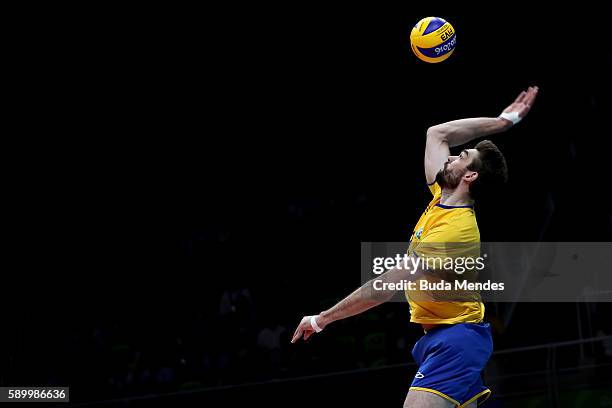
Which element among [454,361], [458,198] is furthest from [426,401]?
[458,198]

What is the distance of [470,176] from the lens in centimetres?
520

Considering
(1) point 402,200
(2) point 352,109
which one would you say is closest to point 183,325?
(1) point 402,200

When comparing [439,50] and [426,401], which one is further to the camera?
[439,50]

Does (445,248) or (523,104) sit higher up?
(523,104)

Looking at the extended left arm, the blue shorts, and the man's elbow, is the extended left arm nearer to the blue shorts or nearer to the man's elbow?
the blue shorts

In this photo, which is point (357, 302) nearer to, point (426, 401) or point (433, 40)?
point (426, 401)

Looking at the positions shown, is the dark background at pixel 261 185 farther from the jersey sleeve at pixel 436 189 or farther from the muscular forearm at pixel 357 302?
the muscular forearm at pixel 357 302

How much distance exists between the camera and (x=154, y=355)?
13.0m

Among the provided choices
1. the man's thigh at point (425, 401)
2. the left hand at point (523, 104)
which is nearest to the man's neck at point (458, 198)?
the left hand at point (523, 104)

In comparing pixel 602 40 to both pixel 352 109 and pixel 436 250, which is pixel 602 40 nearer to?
pixel 352 109

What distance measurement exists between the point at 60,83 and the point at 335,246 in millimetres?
6466

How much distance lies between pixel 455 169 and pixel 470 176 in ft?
0.30

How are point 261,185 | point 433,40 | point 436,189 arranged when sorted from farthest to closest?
point 261,185 → point 433,40 → point 436,189

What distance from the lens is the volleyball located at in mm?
6105
